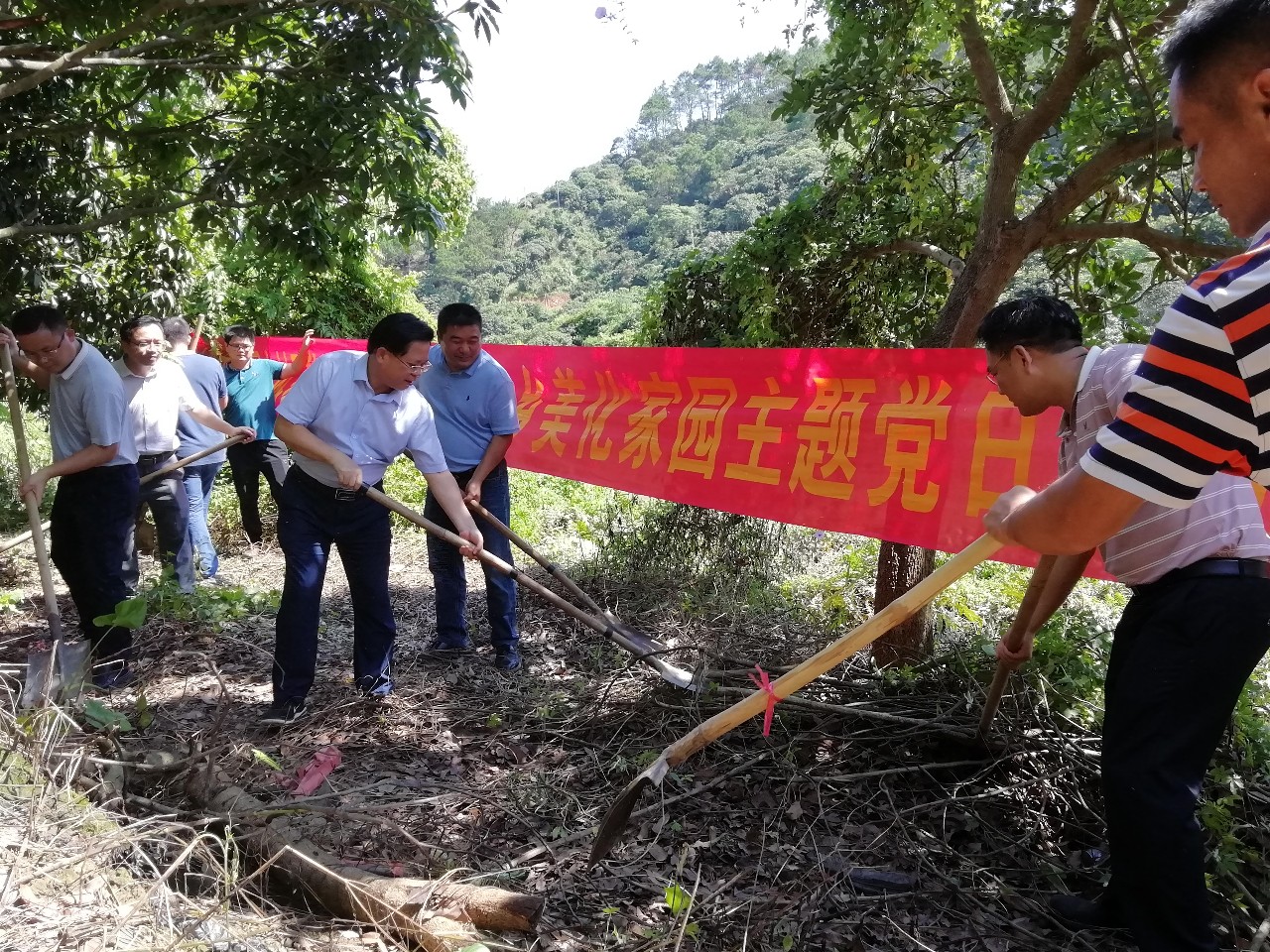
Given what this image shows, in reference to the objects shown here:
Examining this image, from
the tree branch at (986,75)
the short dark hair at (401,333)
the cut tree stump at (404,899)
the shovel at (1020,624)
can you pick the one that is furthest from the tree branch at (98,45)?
the shovel at (1020,624)

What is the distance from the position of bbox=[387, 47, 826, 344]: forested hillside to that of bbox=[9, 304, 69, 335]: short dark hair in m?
33.1

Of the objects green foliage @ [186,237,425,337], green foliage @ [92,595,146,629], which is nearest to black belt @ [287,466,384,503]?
green foliage @ [92,595,146,629]

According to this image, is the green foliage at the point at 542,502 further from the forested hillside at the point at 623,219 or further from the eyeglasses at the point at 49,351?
the forested hillside at the point at 623,219

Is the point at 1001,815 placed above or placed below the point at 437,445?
below

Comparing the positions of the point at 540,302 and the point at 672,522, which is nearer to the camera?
the point at 672,522

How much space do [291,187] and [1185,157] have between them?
13.5 feet

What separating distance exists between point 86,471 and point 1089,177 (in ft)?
14.3

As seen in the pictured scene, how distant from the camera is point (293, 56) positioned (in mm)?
4410

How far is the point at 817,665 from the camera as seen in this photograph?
1.95 metres

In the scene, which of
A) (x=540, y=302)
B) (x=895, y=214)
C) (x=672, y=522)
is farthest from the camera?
(x=540, y=302)

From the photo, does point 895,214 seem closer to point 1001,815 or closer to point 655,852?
point 1001,815

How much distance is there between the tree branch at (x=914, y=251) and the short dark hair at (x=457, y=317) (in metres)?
1.91

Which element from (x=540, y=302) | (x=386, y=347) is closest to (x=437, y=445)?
(x=386, y=347)

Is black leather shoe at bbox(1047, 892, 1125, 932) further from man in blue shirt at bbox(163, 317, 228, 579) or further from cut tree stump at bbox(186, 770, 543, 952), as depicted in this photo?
man in blue shirt at bbox(163, 317, 228, 579)
